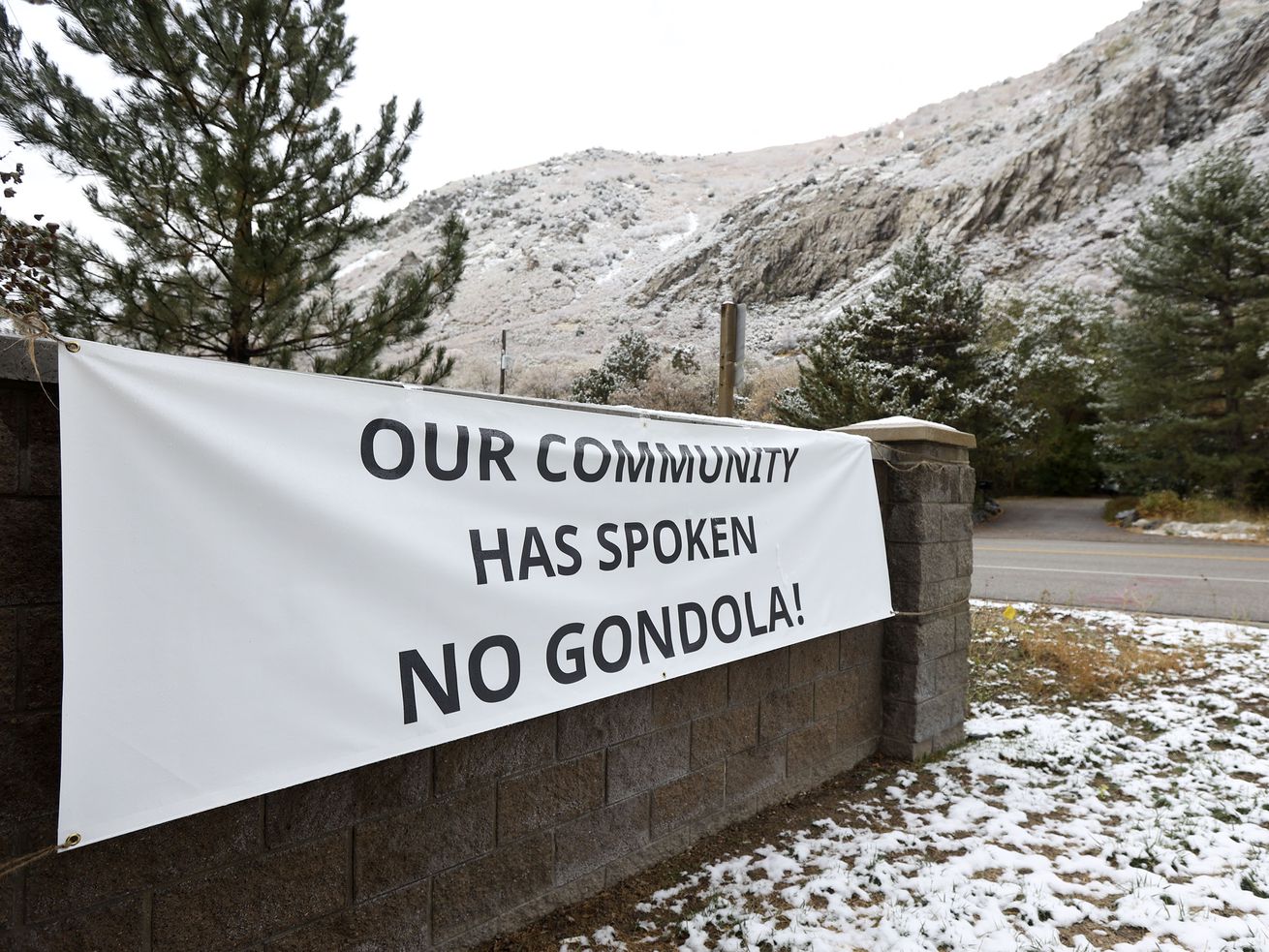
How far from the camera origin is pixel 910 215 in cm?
5969

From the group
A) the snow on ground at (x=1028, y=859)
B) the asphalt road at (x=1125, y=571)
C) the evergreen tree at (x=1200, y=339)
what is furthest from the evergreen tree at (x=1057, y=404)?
the snow on ground at (x=1028, y=859)

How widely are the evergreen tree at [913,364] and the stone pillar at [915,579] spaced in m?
15.7

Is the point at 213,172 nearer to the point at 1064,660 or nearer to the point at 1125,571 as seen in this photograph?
the point at 1064,660

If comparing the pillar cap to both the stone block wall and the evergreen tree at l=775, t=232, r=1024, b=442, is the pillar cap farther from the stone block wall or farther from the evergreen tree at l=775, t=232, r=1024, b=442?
the evergreen tree at l=775, t=232, r=1024, b=442

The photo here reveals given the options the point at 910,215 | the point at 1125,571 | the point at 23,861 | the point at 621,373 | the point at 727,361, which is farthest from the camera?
the point at 910,215

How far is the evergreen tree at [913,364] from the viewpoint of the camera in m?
19.7

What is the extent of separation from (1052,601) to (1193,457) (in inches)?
498

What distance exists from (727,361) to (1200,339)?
56.3ft

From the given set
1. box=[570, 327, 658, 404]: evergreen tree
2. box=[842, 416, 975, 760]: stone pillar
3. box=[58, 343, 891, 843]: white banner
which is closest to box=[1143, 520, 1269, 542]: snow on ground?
box=[842, 416, 975, 760]: stone pillar

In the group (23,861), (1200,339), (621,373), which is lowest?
(23,861)

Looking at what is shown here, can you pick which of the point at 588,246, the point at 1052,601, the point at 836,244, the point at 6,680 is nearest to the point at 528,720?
the point at 6,680

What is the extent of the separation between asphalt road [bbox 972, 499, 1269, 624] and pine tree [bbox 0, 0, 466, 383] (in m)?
8.66

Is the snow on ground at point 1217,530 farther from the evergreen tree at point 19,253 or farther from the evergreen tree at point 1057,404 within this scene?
the evergreen tree at point 19,253

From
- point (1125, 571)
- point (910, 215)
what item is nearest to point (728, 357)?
point (1125, 571)
